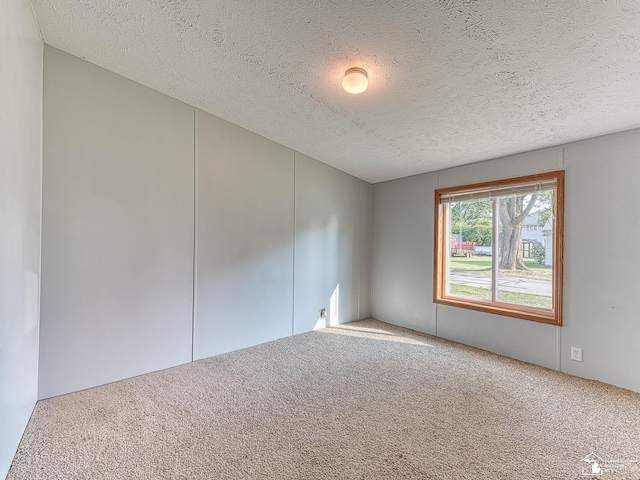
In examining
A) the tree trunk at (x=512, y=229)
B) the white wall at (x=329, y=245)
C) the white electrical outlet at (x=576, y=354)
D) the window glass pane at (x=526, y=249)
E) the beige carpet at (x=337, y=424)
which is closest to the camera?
the beige carpet at (x=337, y=424)

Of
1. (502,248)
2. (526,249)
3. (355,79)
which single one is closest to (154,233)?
(355,79)

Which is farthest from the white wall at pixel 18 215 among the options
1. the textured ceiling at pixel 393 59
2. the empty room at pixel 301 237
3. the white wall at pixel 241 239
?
the white wall at pixel 241 239

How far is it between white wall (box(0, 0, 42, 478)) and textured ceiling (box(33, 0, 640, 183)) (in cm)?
45

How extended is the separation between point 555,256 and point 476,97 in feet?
5.75

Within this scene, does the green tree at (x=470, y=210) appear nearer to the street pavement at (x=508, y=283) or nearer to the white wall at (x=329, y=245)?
the street pavement at (x=508, y=283)

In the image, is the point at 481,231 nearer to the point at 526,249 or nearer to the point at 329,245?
the point at 526,249

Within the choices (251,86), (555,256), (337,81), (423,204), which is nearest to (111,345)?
(251,86)

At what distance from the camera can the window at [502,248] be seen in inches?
117

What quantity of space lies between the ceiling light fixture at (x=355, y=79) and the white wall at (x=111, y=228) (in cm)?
172

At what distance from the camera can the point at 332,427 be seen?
Result: 1.98 m

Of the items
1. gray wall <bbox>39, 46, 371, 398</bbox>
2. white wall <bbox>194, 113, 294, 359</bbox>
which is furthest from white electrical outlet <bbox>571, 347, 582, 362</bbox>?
white wall <bbox>194, 113, 294, 359</bbox>

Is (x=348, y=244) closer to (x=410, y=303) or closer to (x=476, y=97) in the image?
(x=410, y=303)

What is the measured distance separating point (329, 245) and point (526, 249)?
2321mm

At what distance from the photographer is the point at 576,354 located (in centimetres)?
275
